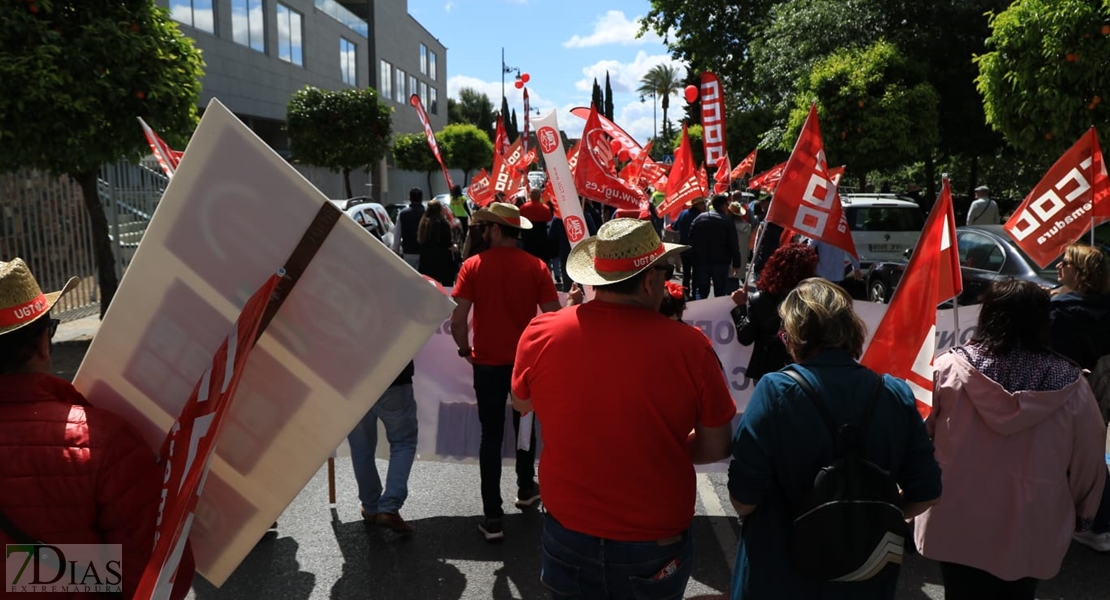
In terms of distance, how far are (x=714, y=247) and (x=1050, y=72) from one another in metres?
4.22

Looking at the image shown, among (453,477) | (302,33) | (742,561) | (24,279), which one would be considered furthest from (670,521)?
(302,33)

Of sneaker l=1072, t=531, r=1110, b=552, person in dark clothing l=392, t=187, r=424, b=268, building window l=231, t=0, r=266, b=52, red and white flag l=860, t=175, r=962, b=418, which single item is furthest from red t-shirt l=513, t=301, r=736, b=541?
building window l=231, t=0, r=266, b=52

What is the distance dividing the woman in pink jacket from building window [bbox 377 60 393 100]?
4258 cm

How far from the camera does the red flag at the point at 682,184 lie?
10711 mm

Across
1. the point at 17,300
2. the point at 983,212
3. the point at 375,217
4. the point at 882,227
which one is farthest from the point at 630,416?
the point at 983,212

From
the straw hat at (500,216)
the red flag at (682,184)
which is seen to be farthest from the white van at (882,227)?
the straw hat at (500,216)

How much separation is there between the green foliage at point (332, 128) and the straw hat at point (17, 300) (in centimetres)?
2692

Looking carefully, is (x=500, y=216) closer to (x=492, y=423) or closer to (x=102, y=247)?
(x=492, y=423)

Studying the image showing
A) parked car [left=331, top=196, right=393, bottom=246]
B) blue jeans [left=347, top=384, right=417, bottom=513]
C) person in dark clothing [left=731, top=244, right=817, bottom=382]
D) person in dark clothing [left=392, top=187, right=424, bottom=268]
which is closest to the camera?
person in dark clothing [left=731, top=244, right=817, bottom=382]

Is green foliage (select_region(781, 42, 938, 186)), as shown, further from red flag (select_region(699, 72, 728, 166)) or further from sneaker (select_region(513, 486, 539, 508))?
sneaker (select_region(513, 486, 539, 508))

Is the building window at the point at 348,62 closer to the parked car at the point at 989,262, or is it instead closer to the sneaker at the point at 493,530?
the parked car at the point at 989,262

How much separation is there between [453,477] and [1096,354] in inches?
152

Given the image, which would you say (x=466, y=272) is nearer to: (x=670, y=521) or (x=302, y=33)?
(x=670, y=521)

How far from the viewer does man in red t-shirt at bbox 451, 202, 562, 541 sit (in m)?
4.60
